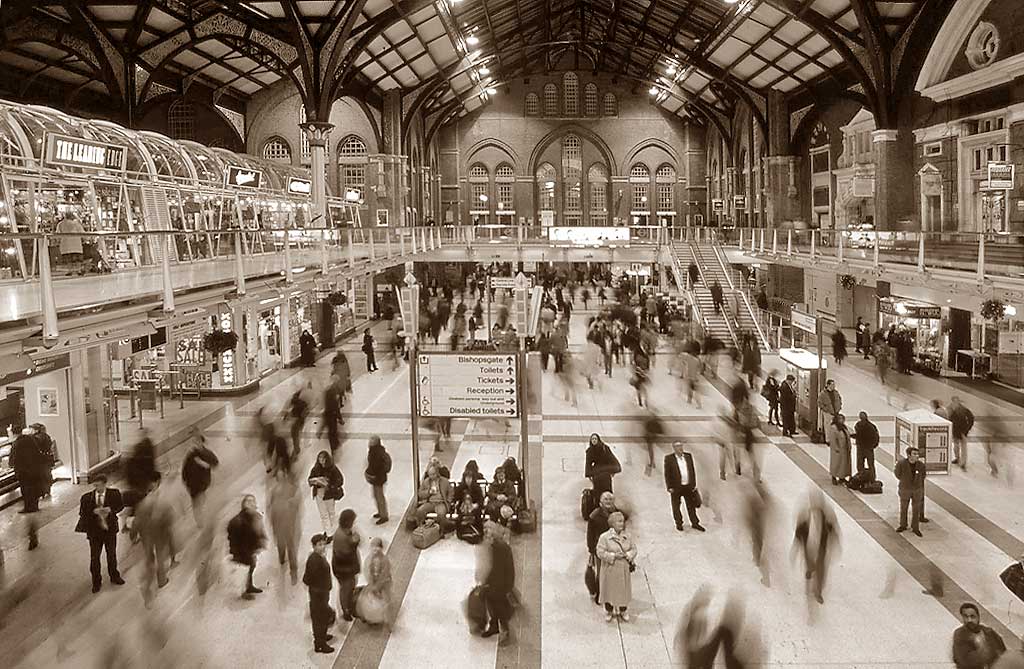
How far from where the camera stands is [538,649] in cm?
790

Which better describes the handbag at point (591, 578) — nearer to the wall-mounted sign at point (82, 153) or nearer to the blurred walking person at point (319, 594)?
Answer: the blurred walking person at point (319, 594)

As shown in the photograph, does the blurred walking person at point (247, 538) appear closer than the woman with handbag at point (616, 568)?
No

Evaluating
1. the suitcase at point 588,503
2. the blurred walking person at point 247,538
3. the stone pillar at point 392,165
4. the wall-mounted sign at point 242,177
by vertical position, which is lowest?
the suitcase at point 588,503

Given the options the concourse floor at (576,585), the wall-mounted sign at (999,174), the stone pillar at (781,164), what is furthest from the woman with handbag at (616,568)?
the stone pillar at (781,164)

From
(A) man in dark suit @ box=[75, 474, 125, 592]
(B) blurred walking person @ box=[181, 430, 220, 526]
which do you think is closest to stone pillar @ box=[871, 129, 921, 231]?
(B) blurred walking person @ box=[181, 430, 220, 526]

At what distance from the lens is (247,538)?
8906 mm

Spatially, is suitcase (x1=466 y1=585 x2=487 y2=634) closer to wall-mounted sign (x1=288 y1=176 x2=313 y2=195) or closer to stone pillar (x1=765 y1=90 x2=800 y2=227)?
wall-mounted sign (x1=288 y1=176 x2=313 y2=195)

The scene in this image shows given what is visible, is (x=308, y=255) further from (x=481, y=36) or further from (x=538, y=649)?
(x=481, y=36)

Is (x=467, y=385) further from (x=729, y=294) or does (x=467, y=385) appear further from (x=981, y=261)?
(x=729, y=294)

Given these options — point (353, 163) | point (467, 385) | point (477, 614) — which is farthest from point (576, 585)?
point (353, 163)

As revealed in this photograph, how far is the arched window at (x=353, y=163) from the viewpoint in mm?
41781

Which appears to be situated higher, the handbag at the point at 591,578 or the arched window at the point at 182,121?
the arched window at the point at 182,121

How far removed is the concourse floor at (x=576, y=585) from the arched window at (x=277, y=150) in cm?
2808

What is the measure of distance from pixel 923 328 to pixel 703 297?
22.8 feet
